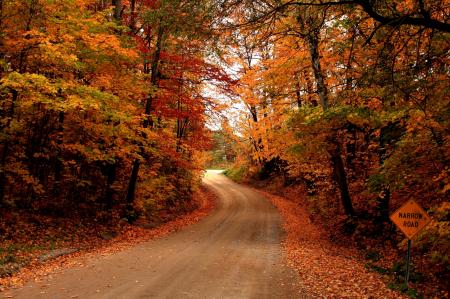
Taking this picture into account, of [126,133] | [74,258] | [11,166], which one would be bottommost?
[74,258]

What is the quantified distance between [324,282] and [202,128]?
62.2 ft

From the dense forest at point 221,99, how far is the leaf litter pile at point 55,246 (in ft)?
0.88

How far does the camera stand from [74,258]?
416 inches

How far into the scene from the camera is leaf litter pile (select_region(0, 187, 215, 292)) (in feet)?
29.2

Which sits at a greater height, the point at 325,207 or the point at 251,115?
the point at 251,115

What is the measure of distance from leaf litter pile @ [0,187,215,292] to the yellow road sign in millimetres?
8494

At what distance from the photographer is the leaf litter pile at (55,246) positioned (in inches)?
350

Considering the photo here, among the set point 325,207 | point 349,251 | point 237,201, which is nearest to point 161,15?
point 349,251

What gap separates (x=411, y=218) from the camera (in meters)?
8.50

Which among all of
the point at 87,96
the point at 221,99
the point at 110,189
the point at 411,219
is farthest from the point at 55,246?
the point at 221,99

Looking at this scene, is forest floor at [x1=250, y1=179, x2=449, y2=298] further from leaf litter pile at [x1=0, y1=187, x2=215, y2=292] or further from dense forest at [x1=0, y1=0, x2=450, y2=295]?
leaf litter pile at [x1=0, y1=187, x2=215, y2=292]

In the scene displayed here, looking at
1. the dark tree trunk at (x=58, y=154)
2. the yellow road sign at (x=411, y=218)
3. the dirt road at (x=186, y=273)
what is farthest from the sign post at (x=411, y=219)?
the dark tree trunk at (x=58, y=154)

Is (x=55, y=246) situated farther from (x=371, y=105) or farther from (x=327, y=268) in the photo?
(x=371, y=105)

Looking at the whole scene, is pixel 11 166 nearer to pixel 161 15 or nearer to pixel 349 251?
pixel 161 15
